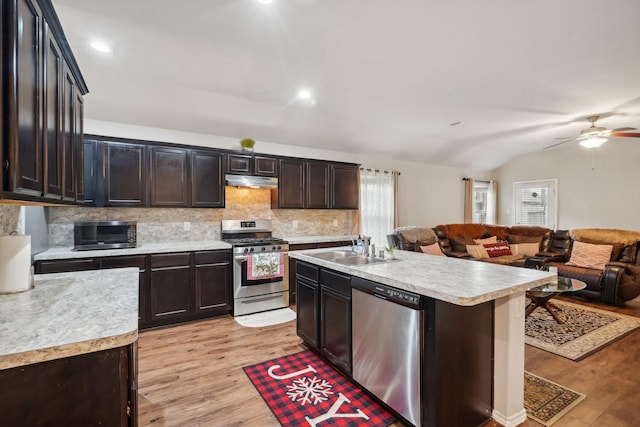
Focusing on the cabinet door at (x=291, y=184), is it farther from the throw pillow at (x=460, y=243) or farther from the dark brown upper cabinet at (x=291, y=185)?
the throw pillow at (x=460, y=243)

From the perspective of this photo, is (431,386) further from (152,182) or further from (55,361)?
(152,182)

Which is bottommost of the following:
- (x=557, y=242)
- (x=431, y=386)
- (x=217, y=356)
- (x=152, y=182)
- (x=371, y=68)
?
(x=217, y=356)

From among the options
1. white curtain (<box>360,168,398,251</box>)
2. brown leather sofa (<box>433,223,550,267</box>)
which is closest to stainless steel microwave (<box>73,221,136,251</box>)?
white curtain (<box>360,168,398,251</box>)

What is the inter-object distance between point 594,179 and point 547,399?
629cm

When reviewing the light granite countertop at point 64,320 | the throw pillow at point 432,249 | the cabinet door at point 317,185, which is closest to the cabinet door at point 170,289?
the light granite countertop at point 64,320

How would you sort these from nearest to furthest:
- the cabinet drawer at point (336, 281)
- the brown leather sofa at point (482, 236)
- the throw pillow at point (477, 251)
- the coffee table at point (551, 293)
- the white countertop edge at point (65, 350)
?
the white countertop edge at point (65, 350)
the cabinet drawer at point (336, 281)
the coffee table at point (551, 293)
the throw pillow at point (477, 251)
the brown leather sofa at point (482, 236)

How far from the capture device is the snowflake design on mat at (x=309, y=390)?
2252 mm

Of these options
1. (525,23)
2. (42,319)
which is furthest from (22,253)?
(525,23)

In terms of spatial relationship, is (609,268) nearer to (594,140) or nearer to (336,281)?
(594,140)

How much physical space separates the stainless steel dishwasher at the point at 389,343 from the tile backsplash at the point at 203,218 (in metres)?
2.84

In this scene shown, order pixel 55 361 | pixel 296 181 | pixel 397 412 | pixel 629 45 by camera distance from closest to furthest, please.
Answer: pixel 55 361 < pixel 397 412 < pixel 629 45 < pixel 296 181

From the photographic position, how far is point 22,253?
1.64m

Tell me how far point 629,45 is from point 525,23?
1192 mm

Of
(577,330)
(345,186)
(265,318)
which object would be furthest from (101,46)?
(577,330)
